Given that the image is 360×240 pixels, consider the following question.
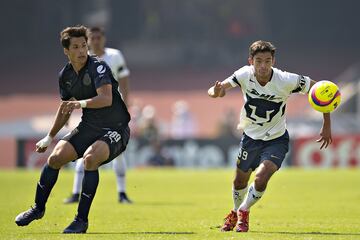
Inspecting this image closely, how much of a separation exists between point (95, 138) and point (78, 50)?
3.23 ft

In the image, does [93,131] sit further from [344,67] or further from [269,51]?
[344,67]

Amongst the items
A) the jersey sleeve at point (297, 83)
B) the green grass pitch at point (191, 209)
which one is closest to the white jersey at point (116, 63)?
the green grass pitch at point (191, 209)

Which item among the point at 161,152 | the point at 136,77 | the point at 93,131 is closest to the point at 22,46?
the point at 136,77

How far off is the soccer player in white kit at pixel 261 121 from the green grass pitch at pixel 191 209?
48cm

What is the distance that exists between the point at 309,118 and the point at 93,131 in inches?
1043

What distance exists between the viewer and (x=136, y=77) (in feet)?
154

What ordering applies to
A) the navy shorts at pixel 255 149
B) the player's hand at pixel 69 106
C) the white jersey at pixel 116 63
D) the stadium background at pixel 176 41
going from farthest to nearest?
the stadium background at pixel 176 41 < the white jersey at pixel 116 63 < the navy shorts at pixel 255 149 < the player's hand at pixel 69 106

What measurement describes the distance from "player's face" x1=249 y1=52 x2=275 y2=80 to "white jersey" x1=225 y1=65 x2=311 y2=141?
182 millimetres

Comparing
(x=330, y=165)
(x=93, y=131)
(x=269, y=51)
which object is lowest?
(x=330, y=165)

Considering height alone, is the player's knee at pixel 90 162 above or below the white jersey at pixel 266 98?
below

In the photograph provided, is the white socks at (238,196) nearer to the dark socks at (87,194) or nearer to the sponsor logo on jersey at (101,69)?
the dark socks at (87,194)

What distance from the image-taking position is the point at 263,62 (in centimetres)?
1033

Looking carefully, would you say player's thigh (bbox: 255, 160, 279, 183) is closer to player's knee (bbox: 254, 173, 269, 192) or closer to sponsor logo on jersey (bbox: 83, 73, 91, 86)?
player's knee (bbox: 254, 173, 269, 192)

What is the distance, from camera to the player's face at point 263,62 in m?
10.3
